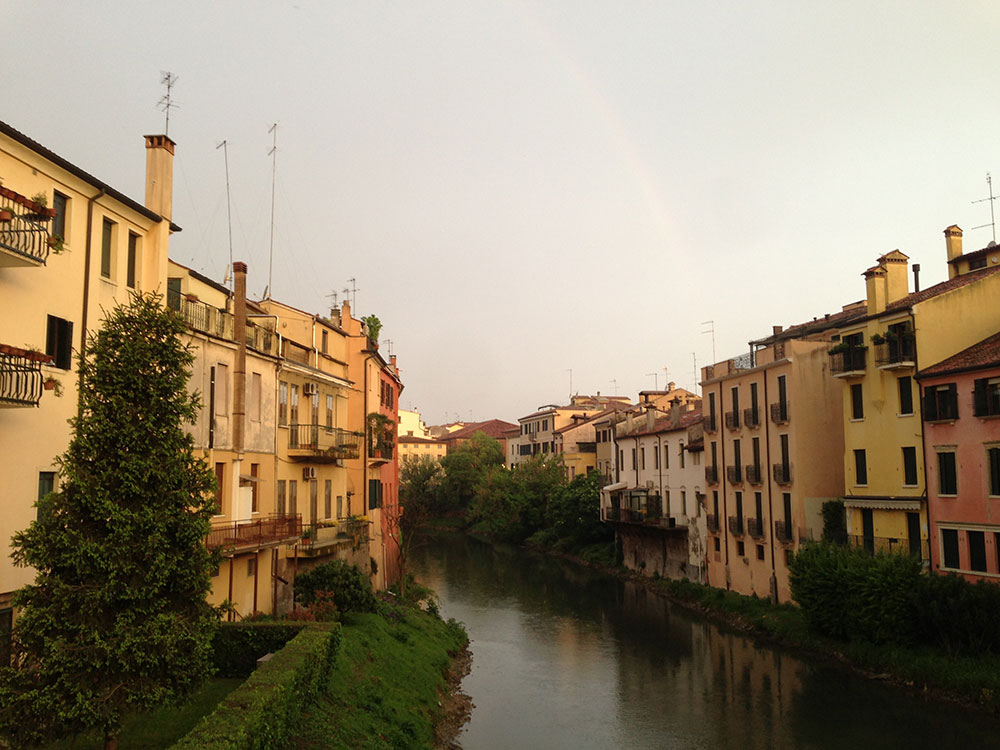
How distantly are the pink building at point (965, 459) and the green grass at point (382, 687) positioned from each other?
18.6 meters

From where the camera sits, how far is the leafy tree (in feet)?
39.2

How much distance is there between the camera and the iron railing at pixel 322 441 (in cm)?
3006

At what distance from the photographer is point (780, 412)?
38906 millimetres

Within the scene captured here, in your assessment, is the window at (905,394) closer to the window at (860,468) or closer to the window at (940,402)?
the window at (940,402)

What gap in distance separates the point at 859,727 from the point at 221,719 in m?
19.8

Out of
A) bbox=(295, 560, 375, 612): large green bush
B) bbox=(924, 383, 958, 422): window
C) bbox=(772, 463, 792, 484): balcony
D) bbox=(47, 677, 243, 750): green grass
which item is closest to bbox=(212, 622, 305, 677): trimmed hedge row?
bbox=(47, 677, 243, 750): green grass

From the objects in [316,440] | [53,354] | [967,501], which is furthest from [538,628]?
[53,354]

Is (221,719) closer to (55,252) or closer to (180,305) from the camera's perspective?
(55,252)

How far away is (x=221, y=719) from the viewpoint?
38.2 ft

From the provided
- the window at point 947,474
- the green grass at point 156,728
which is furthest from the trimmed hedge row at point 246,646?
the window at point 947,474

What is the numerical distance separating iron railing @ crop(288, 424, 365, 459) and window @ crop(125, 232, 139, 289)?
1054cm

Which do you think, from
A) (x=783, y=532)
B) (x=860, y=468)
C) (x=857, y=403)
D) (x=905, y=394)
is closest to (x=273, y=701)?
(x=905, y=394)

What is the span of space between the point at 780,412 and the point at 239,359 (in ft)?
83.0

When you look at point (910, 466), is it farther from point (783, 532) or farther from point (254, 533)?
point (254, 533)
